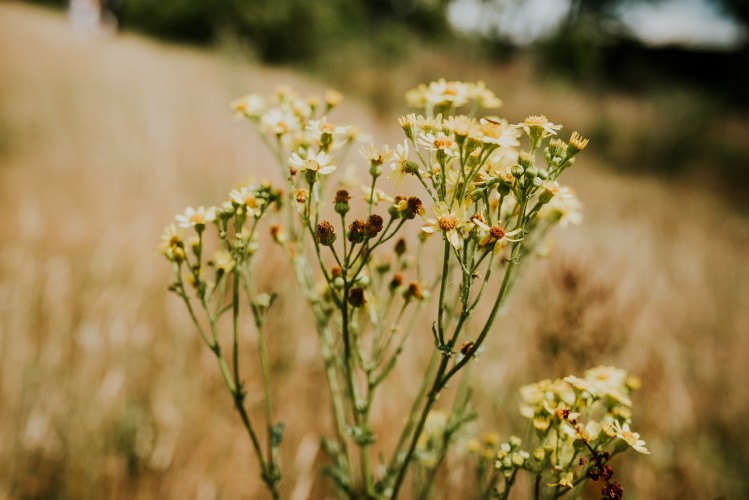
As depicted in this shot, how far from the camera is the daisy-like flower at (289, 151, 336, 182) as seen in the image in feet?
2.98

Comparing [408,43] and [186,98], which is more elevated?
[408,43]

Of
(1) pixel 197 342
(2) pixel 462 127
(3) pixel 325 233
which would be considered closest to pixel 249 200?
(3) pixel 325 233

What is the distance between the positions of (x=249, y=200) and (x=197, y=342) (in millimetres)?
1530

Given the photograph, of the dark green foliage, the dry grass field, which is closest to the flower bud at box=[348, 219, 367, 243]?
the dry grass field

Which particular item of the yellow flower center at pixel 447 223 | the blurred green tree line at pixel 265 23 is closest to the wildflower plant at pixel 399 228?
the yellow flower center at pixel 447 223

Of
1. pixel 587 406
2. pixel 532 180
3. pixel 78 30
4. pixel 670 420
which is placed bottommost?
pixel 78 30

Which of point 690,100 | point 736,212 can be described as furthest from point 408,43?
point 736,212

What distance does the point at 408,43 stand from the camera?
44.1 ft

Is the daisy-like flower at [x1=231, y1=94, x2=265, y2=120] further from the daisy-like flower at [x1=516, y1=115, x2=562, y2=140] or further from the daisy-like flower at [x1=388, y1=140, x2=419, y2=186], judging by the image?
the daisy-like flower at [x1=516, y1=115, x2=562, y2=140]

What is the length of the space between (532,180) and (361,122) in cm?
543

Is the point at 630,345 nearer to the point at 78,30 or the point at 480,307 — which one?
the point at 480,307

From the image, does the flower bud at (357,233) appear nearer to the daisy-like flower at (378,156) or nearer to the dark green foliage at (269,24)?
the daisy-like flower at (378,156)

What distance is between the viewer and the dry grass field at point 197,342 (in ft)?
5.72

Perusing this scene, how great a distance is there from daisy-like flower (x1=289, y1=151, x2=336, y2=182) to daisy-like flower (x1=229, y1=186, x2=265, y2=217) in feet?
0.39
